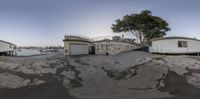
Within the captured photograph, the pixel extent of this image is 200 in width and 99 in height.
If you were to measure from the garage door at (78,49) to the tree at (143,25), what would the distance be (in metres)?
11.8

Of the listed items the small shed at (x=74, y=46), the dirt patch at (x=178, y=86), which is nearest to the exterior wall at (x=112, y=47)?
the small shed at (x=74, y=46)

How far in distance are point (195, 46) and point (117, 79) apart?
21.7 meters

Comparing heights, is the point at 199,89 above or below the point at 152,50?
below

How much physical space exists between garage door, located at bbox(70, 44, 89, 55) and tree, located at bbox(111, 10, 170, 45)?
11.8 metres

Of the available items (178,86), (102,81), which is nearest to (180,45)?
(178,86)

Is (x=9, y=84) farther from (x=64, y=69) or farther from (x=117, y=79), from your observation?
(x=117, y=79)

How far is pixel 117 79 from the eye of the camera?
55.3 ft

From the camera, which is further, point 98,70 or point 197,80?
point 98,70

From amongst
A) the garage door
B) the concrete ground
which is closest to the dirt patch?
the concrete ground

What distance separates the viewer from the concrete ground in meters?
12.8

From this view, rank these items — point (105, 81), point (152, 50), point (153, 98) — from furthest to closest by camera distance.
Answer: point (152, 50), point (105, 81), point (153, 98)

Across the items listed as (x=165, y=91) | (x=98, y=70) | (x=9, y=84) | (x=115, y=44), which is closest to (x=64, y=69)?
(x=98, y=70)

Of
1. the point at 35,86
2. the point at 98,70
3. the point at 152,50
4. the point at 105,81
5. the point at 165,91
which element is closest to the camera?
the point at 165,91

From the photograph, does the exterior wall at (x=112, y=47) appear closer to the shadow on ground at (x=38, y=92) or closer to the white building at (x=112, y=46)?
the white building at (x=112, y=46)
